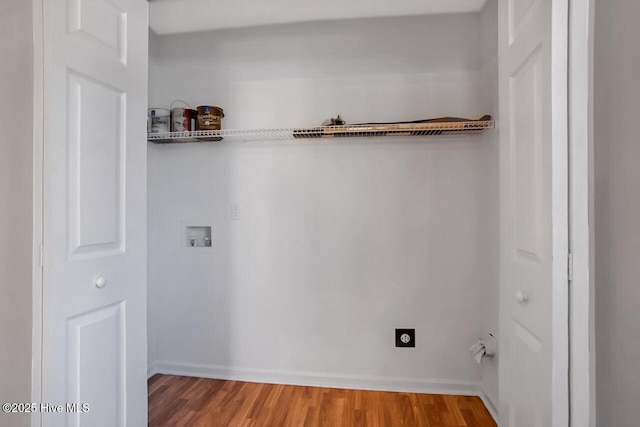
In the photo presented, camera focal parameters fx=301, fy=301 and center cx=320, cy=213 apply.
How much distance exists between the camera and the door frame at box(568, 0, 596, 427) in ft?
2.48

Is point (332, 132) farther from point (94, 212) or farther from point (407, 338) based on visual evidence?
point (407, 338)

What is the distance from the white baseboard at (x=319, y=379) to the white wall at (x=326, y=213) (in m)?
0.01

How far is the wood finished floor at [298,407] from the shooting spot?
5.30 ft

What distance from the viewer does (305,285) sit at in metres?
1.99

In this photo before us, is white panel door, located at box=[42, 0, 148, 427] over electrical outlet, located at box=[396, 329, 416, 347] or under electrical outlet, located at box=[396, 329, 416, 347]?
over

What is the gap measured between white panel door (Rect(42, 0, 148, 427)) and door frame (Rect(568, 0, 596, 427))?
1.42 metres

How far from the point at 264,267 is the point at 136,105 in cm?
119

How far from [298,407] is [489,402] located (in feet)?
3.56

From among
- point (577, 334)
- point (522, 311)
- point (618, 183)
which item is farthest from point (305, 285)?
point (618, 183)

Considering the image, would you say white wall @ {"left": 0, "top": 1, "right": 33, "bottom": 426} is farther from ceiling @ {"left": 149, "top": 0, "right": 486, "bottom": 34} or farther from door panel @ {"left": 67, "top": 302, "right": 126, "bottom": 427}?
ceiling @ {"left": 149, "top": 0, "right": 486, "bottom": 34}

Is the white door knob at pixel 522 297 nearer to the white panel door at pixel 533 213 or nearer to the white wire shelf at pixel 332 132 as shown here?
the white panel door at pixel 533 213

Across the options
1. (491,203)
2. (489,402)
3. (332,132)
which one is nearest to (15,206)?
(332,132)

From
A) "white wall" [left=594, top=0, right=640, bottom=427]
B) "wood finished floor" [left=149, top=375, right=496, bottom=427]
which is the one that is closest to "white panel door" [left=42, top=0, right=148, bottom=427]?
"wood finished floor" [left=149, top=375, right=496, bottom=427]

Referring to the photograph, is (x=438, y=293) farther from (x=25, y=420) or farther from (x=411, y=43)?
(x=25, y=420)
